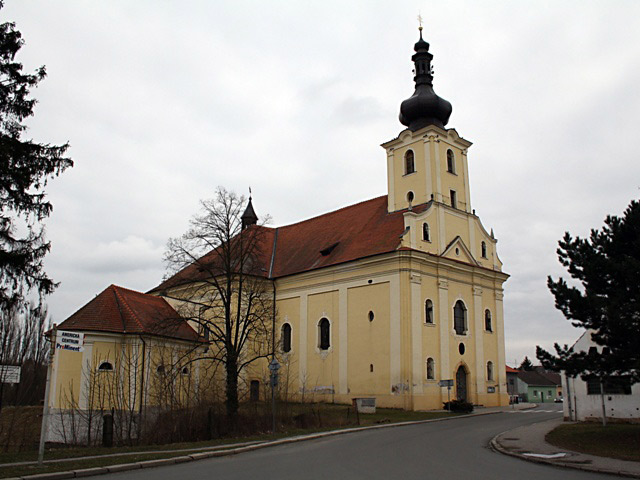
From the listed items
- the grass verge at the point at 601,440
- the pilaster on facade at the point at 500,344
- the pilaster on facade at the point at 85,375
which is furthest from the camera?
the pilaster on facade at the point at 500,344

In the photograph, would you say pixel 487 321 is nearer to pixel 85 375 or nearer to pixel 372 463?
pixel 85 375

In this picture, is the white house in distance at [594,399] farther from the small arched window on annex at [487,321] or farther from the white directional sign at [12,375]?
the white directional sign at [12,375]

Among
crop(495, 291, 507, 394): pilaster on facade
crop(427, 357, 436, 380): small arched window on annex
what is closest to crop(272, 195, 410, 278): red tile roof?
crop(427, 357, 436, 380): small arched window on annex

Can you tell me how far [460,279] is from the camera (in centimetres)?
3788

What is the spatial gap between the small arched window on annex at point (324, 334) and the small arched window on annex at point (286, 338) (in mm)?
3144

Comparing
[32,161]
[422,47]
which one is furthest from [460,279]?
[32,161]

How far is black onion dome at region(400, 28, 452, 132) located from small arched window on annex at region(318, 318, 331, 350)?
14464 mm

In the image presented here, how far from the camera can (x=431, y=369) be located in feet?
112

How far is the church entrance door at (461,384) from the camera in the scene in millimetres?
35909

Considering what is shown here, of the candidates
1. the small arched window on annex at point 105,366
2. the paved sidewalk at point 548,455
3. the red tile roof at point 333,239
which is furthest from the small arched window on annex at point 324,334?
the paved sidewalk at point 548,455

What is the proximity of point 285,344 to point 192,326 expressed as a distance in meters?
6.77

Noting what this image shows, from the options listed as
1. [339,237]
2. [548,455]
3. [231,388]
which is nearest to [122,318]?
[231,388]

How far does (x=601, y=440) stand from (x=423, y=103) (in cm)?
2687

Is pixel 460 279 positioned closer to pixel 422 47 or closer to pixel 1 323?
pixel 422 47
